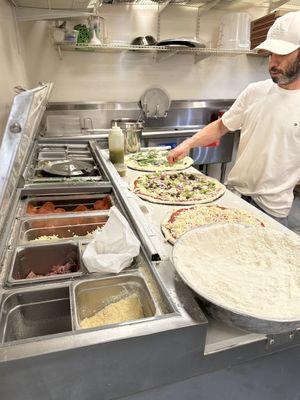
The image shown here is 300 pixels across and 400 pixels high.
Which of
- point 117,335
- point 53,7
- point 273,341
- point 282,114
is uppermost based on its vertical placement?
point 53,7

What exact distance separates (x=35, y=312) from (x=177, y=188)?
4.17ft

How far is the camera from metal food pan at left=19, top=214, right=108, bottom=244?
137cm

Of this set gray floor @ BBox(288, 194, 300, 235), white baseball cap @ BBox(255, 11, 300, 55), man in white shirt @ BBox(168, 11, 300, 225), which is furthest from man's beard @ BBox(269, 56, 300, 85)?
gray floor @ BBox(288, 194, 300, 235)

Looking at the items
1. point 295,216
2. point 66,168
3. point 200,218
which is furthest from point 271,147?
point 295,216

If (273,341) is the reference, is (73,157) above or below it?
above

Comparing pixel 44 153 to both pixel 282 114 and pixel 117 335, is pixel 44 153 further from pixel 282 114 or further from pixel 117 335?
pixel 117 335

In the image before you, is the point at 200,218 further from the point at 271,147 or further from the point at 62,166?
the point at 62,166

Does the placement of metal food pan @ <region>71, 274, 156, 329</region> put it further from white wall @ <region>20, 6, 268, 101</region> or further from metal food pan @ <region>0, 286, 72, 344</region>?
white wall @ <region>20, 6, 268, 101</region>

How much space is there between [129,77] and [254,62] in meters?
1.98

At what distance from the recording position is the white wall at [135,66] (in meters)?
3.62

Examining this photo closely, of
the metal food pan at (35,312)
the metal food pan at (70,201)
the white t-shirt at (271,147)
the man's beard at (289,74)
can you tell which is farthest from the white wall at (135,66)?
the metal food pan at (35,312)

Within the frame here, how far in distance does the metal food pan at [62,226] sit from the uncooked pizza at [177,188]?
446 mm

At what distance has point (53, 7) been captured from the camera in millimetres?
2494

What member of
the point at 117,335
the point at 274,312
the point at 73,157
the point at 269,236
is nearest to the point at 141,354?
the point at 117,335
